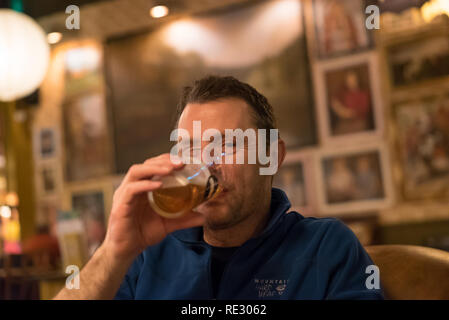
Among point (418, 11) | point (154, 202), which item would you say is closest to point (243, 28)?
point (418, 11)

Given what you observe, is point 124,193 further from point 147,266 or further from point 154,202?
point 147,266

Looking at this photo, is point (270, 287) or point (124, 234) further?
point (270, 287)

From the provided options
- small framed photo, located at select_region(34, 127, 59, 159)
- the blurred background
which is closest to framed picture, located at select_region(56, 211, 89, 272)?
the blurred background

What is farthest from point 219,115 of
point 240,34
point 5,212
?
point 5,212

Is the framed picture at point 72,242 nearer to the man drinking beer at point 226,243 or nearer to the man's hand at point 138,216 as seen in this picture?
the man drinking beer at point 226,243

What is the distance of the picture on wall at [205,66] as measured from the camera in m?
3.42

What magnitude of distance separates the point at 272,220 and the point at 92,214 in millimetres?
3254

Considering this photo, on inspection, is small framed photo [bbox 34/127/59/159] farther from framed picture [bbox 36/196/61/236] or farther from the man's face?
the man's face

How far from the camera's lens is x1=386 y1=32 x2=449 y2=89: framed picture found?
302cm

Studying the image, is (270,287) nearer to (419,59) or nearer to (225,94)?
(225,94)

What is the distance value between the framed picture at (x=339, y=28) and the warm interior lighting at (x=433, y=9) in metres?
0.37

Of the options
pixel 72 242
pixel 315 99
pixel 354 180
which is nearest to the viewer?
pixel 72 242

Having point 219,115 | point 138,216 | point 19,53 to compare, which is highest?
point 19,53

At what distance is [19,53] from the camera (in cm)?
283
